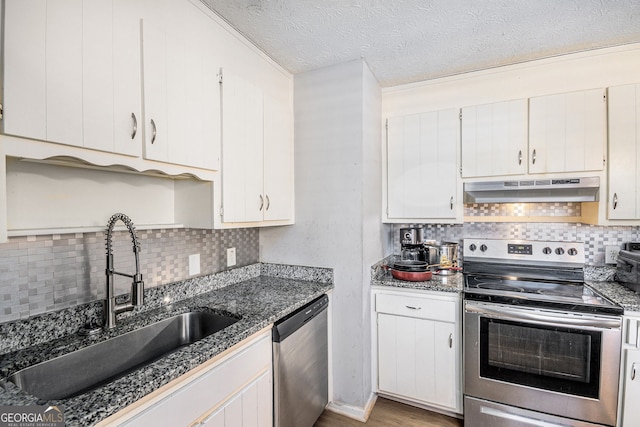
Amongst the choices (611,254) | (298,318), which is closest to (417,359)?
(298,318)

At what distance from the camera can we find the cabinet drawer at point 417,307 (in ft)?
6.52

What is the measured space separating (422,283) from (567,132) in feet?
4.49

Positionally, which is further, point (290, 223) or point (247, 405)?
point (290, 223)

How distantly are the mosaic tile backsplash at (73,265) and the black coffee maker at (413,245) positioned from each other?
1557mm

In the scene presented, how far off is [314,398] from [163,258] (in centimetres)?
123

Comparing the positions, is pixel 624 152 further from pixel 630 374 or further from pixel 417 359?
pixel 417 359

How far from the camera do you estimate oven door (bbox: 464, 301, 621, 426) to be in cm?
162

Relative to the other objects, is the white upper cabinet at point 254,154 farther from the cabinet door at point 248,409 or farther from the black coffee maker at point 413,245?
the black coffee maker at point 413,245

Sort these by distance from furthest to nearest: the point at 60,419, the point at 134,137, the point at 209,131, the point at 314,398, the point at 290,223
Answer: the point at 290,223, the point at 314,398, the point at 209,131, the point at 134,137, the point at 60,419

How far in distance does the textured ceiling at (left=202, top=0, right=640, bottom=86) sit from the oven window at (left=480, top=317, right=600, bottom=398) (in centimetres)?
169

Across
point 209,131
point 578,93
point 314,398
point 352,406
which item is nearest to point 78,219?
point 209,131

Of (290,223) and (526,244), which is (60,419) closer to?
(290,223)

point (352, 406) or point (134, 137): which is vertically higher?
point (134, 137)

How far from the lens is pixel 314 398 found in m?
1.87
